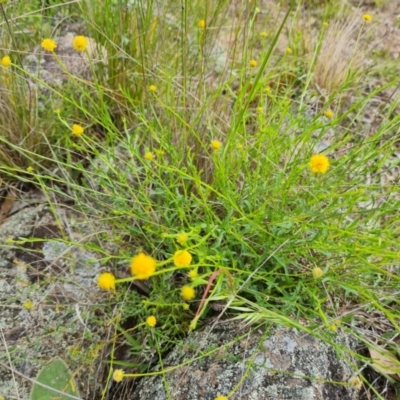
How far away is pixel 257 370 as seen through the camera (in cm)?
98

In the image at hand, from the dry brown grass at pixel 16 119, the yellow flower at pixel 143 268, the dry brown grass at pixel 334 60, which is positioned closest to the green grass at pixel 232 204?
the dry brown grass at pixel 16 119

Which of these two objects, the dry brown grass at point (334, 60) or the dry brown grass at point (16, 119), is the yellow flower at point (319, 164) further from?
the dry brown grass at point (334, 60)

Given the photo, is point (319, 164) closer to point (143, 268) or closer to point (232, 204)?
point (232, 204)

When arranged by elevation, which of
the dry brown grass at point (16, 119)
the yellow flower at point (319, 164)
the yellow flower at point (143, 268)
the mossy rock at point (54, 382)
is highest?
the yellow flower at point (319, 164)

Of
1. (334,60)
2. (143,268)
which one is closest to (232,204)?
(143,268)

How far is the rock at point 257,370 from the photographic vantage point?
98 centimetres

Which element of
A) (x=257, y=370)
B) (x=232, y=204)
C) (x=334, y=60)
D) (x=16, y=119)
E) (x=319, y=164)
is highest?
(x=319, y=164)

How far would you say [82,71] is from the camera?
1.70m

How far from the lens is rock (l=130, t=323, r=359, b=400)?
977 millimetres

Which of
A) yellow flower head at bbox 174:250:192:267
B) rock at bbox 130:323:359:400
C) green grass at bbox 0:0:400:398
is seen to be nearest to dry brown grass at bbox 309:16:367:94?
green grass at bbox 0:0:400:398

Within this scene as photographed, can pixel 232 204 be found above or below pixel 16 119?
above

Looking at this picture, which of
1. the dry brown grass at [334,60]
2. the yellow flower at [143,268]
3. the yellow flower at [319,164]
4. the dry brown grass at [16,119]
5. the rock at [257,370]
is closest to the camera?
the yellow flower at [143,268]

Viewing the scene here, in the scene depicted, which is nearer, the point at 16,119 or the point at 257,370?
the point at 257,370

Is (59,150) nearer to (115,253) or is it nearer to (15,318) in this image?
(115,253)
